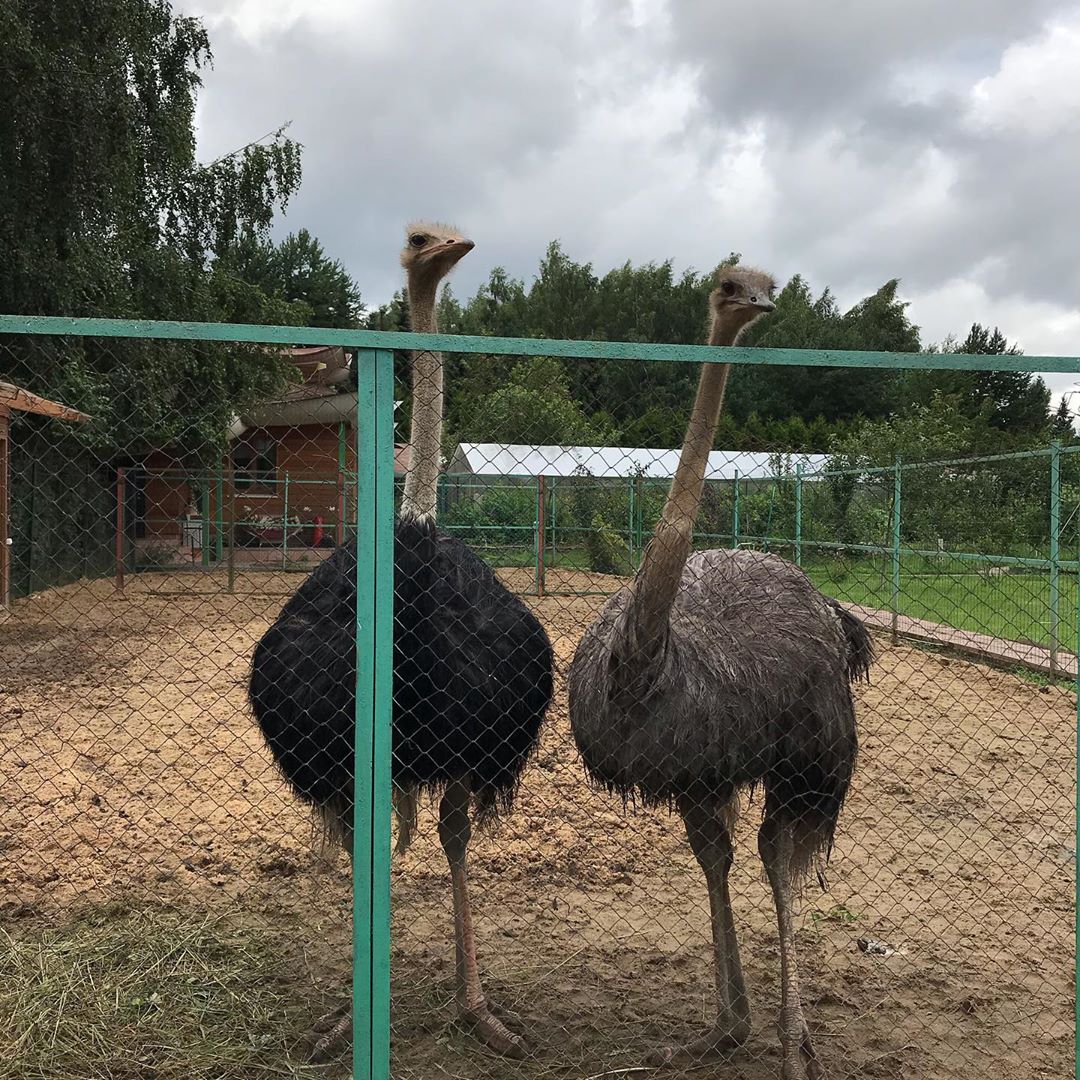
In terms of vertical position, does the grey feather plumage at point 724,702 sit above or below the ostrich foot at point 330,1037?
above

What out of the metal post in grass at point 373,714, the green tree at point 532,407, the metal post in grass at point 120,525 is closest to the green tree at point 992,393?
the green tree at point 532,407

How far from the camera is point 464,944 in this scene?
3.17 metres

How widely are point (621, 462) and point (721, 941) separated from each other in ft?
15.4

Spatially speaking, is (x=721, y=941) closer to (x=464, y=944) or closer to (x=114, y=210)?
(x=464, y=944)

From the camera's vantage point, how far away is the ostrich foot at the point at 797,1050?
2.84 metres

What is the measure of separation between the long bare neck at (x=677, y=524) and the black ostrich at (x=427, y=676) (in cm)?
58

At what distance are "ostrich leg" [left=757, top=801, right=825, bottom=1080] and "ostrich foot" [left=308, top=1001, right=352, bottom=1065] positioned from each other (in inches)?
45.4

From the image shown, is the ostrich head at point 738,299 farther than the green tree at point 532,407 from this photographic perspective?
No

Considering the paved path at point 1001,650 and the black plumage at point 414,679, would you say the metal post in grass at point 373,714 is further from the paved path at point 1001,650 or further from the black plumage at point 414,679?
the paved path at point 1001,650

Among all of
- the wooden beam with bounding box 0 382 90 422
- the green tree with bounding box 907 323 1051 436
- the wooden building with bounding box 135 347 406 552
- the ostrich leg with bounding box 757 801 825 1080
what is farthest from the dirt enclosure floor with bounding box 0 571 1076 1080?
the green tree with bounding box 907 323 1051 436

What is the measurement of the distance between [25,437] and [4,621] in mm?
2348

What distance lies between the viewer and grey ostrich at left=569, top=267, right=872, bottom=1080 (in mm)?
2627

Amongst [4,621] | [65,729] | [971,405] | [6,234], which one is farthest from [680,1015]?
[971,405]

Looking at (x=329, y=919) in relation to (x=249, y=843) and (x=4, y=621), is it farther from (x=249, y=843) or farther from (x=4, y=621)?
(x=4, y=621)
